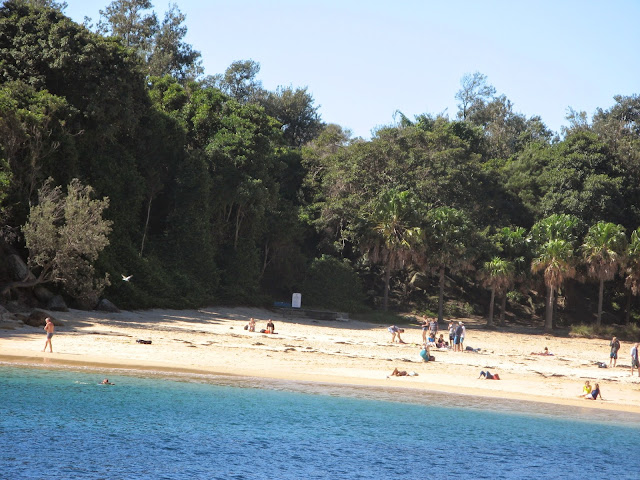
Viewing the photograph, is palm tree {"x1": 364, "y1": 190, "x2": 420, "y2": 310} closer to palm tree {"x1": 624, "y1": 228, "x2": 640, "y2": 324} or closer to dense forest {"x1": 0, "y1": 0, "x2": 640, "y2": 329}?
dense forest {"x1": 0, "y1": 0, "x2": 640, "y2": 329}

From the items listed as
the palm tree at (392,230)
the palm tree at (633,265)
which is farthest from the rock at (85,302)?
the palm tree at (633,265)

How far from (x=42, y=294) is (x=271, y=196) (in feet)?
62.6

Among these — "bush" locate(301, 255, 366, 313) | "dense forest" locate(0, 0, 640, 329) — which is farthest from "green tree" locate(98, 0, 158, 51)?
"bush" locate(301, 255, 366, 313)

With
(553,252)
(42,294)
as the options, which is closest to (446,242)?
(553,252)

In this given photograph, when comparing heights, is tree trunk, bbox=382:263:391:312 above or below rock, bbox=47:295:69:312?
above

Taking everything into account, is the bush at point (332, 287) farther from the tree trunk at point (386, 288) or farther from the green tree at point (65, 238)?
the green tree at point (65, 238)

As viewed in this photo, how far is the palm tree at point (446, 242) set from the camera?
51375mm

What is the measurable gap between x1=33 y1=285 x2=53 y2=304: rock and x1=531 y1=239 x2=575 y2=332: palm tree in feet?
106

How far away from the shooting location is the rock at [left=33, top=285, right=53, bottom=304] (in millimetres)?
34875

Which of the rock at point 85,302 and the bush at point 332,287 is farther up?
the bush at point 332,287

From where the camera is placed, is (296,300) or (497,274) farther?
(497,274)

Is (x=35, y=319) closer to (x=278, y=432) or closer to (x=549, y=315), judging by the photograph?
(x=278, y=432)

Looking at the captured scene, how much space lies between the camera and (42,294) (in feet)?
115

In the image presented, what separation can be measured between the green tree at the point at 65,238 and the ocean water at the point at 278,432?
38.1ft
